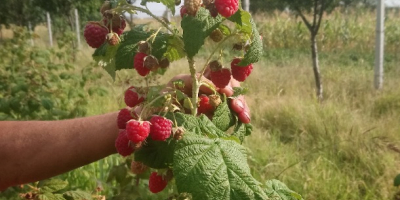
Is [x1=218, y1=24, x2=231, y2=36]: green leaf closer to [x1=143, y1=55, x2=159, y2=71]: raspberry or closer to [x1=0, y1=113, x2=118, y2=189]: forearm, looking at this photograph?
[x1=143, y1=55, x2=159, y2=71]: raspberry

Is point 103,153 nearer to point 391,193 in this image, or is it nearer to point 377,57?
point 391,193

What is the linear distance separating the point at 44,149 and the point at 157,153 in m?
0.76

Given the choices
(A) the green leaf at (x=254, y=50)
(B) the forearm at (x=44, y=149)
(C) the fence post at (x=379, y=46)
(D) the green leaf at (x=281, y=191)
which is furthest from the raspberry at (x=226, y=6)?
(C) the fence post at (x=379, y=46)

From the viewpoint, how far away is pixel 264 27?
11617 mm

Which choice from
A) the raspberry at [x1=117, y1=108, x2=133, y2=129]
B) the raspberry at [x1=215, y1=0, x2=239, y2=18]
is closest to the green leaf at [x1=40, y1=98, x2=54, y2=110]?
the raspberry at [x1=117, y1=108, x2=133, y2=129]

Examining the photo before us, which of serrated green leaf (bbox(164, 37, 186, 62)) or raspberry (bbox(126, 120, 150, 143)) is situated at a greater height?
serrated green leaf (bbox(164, 37, 186, 62))

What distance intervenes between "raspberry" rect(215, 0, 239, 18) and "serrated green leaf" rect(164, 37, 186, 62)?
0.16m

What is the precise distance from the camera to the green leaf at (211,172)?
786mm

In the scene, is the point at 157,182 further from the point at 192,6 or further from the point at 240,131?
the point at 192,6

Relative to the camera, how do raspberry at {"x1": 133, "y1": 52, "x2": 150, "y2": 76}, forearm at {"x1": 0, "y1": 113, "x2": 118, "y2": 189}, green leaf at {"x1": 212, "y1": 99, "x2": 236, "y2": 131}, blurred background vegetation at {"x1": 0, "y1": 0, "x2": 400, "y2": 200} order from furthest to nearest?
blurred background vegetation at {"x1": 0, "y1": 0, "x2": 400, "y2": 200} < forearm at {"x1": 0, "y1": 113, "x2": 118, "y2": 189} < green leaf at {"x1": 212, "y1": 99, "x2": 236, "y2": 131} < raspberry at {"x1": 133, "y1": 52, "x2": 150, "y2": 76}

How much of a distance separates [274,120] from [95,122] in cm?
287

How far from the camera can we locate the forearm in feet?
5.03

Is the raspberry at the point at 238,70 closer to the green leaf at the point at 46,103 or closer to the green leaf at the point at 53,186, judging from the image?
the green leaf at the point at 53,186

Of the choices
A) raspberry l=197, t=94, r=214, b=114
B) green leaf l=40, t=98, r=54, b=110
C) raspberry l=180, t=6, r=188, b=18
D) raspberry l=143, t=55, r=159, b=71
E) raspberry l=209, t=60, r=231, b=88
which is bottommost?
green leaf l=40, t=98, r=54, b=110
